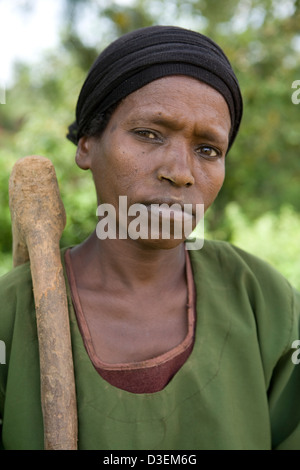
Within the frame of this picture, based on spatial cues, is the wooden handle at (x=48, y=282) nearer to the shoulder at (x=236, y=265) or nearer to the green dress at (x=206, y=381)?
the green dress at (x=206, y=381)

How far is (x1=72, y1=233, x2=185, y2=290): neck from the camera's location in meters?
1.83

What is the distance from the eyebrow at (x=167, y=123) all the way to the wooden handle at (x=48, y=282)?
1.25ft

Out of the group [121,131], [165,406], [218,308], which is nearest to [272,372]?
[218,308]

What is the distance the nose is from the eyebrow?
0.07 meters

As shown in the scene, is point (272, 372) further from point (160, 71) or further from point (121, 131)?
point (160, 71)

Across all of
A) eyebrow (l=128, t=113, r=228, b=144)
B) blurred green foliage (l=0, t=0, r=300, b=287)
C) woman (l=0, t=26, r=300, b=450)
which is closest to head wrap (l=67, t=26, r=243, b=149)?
woman (l=0, t=26, r=300, b=450)

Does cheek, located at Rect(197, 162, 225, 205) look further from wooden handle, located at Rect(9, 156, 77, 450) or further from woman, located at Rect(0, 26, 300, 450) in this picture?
wooden handle, located at Rect(9, 156, 77, 450)

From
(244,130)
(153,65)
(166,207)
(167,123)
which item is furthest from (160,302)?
(244,130)

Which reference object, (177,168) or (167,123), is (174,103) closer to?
(167,123)

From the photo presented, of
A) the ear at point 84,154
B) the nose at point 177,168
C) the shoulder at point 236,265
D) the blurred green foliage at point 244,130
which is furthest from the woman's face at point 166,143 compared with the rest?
the blurred green foliage at point 244,130

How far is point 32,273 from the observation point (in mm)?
1653

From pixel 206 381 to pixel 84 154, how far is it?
0.93m

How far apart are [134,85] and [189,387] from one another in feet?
3.34

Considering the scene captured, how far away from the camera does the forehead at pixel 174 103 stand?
5.16 ft
